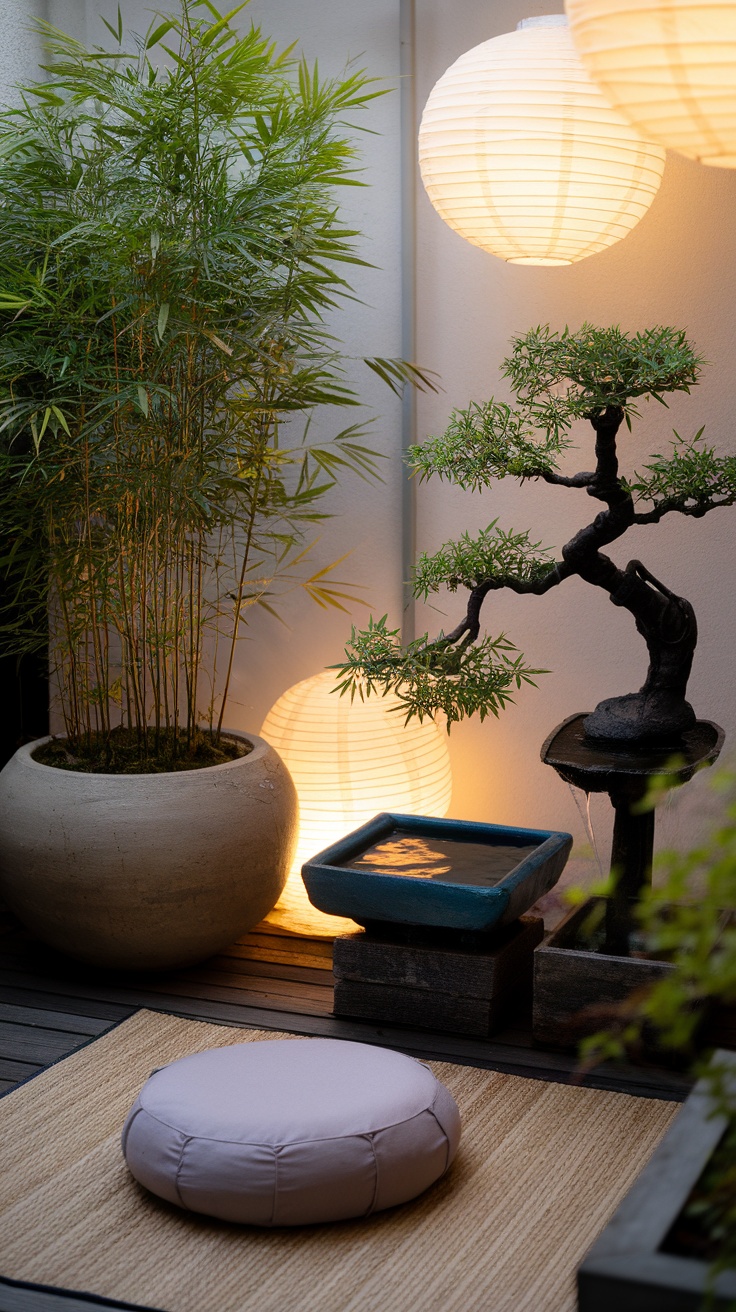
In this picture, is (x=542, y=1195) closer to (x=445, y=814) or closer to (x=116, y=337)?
(x=445, y=814)

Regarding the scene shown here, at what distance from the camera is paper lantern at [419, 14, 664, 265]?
→ 270 centimetres

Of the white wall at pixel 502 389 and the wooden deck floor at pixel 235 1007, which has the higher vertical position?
the white wall at pixel 502 389

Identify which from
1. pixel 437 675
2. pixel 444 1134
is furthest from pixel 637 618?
pixel 444 1134

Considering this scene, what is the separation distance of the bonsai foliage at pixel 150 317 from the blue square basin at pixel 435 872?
1.88ft

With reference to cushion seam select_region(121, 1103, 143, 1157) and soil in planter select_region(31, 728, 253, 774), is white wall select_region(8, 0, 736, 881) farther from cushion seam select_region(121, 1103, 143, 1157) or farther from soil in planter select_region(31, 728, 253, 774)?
cushion seam select_region(121, 1103, 143, 1157)

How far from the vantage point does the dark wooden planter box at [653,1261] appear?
1174 mm

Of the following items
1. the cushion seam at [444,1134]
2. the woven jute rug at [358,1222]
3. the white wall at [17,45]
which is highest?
the white wall at [17,45]

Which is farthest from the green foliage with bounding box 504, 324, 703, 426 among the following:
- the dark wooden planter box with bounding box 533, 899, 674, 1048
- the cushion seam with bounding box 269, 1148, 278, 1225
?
the cushion seam with bounding box 269, 1148, 278, 1225

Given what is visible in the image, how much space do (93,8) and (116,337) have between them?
5.09 feet

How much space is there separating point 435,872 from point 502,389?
140 centimetres

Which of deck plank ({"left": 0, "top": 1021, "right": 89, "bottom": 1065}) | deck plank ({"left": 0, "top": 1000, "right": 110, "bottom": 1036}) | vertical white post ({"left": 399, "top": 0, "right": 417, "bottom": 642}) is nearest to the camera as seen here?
deck plank ({"left": 0, "top": 1021, "right": 89, "bottom": 1065})

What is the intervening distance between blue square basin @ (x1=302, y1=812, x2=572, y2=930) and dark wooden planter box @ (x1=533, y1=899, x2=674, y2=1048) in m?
0.15

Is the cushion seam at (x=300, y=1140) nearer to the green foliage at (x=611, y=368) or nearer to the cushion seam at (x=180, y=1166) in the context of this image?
the cushion seam at (x=180, y=1166)

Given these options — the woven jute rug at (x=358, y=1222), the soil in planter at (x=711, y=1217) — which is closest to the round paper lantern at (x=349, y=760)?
A: the woven jute rug at (x=358, y=1222)
